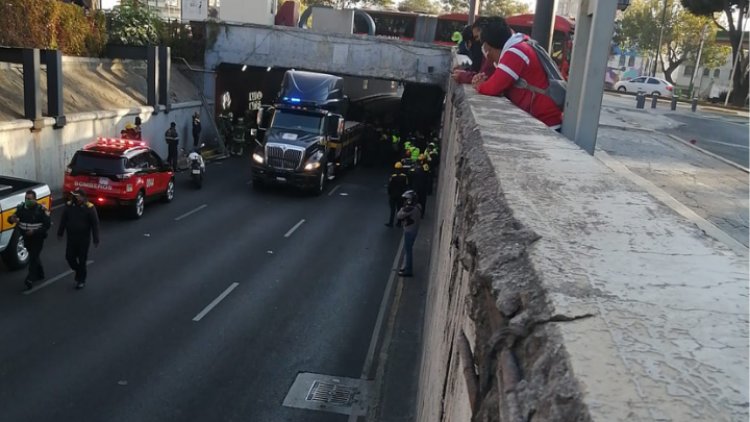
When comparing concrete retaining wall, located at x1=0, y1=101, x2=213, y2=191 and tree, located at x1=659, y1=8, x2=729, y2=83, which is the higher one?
tree, located at x1=659, y1=8, x2=729, y2=83

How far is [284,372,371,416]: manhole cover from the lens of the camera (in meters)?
8.53

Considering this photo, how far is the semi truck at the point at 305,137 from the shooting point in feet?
70.3

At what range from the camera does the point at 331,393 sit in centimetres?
892

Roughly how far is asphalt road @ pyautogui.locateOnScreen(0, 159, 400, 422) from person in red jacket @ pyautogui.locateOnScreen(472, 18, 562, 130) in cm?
442

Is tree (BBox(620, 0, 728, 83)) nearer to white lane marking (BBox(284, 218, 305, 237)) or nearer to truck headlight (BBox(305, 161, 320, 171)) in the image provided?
truck headlight (BBox(305, 161, 320, 171))

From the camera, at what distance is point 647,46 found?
71312mm

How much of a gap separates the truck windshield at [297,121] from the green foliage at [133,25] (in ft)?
28.2

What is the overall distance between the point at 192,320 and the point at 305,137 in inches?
488

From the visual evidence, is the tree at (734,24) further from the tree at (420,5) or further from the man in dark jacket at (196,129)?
the tree at (420,5)

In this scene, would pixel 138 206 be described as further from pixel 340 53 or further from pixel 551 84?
pixel 340 53

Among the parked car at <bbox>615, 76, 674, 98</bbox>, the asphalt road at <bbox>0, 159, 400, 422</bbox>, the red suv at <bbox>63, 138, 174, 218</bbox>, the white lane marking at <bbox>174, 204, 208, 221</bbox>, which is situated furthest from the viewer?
the parked car at <bbox>615, 76, 674, 98</bbox>

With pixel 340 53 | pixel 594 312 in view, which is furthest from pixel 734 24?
pixel 594 312

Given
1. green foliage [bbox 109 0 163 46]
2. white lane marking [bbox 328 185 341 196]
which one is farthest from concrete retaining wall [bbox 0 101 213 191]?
white lane marking [bbox 328 185 341 196]

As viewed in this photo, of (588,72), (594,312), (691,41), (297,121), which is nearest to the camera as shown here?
(594,312)
